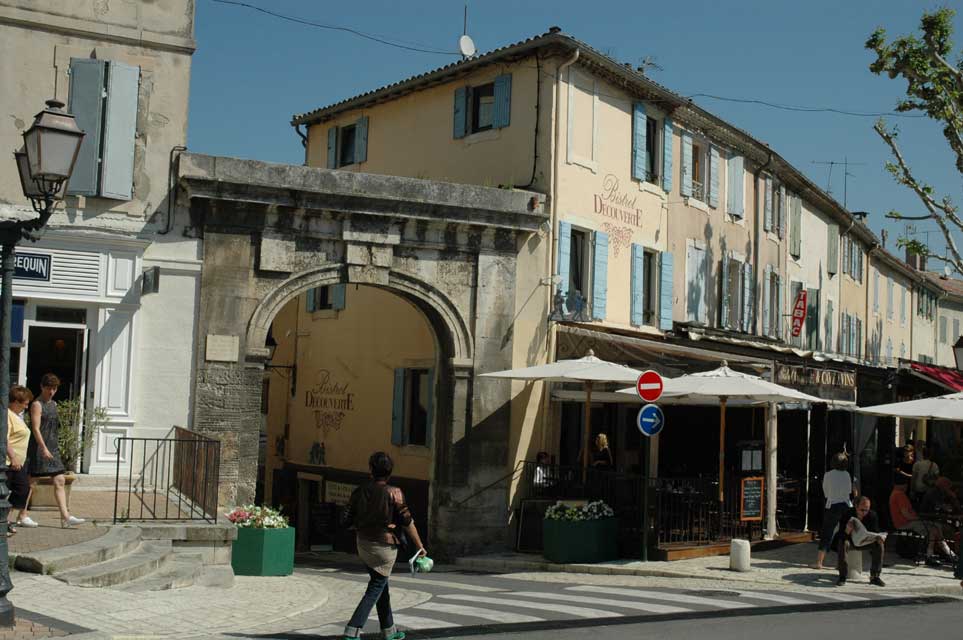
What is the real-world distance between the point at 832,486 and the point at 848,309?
1942 cm

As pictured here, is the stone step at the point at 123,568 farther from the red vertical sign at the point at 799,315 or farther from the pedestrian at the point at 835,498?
the red vertical sign at the point at 799,315

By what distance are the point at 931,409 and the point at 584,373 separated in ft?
15.8

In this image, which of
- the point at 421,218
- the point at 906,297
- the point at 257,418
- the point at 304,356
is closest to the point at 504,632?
the point at 257,418

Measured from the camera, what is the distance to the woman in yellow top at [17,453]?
1027cm

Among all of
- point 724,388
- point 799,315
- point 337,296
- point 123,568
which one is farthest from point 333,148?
point 123,568

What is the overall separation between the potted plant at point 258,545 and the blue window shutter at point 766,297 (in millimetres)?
15878

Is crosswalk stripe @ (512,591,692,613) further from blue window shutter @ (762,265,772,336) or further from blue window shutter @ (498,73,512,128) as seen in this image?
blue window shutter @ (762,265,772,336)

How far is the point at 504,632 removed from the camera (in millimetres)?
8742

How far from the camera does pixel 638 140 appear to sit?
19969 mm

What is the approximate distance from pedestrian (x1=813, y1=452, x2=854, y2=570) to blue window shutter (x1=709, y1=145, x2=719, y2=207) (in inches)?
382

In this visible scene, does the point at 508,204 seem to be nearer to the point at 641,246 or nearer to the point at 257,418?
the point at 641,246

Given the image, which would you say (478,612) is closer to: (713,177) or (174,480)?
(174,480)

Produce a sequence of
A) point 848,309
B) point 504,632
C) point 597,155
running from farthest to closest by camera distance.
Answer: point 848,309 → point 597,155 → point 504,632

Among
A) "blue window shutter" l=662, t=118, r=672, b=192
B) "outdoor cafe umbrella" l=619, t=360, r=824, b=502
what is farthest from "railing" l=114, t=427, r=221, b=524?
"blue window shutter" l=662, t=118, r=672, b=192
